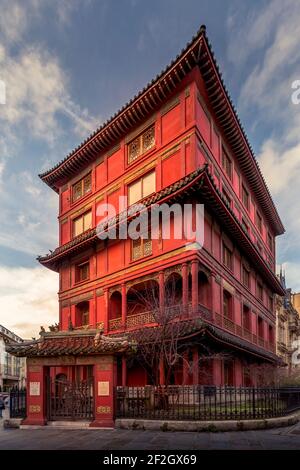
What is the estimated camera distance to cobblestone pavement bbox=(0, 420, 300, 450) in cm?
1056

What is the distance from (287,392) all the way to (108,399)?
7.20 meters

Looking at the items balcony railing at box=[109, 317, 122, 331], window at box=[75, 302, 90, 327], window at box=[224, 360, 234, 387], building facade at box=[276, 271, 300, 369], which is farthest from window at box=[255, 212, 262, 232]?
balcony railing at box=[109, 317, 122, 331]

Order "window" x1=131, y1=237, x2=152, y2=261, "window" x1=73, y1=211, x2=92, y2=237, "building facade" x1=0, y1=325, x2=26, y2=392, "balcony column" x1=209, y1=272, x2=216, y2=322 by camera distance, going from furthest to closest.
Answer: "building facade" x1=0, y1=325, x2=26, y2=392, "window" x1=73, y1=211, x2=92, y2=237, "window" x1=131, y1=237, x2=152, y2=261, "balcony column" x1=209, y1=272, x2=216, y2=322

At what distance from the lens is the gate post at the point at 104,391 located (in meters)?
13.7

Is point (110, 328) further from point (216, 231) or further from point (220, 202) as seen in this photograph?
point (220, 202)

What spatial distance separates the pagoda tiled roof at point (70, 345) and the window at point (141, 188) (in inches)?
516

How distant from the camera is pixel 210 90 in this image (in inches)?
982

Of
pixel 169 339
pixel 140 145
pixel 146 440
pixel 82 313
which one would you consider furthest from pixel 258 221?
pixel 146 440

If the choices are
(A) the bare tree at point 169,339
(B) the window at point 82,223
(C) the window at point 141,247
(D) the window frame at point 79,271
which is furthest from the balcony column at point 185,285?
(B) the window at point 82,223

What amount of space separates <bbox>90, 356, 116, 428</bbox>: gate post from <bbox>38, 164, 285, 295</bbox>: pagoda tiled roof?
10358 millimetres

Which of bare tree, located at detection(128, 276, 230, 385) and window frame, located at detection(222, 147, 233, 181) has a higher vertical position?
window frame, located at detection(222, 147, 233, 181)

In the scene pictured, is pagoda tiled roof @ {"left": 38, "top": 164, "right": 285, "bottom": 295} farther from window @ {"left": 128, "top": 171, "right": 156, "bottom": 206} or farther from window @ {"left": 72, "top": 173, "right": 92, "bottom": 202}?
window @ {"left": 72, "top": 173, "right": 92, "bottom": 202}

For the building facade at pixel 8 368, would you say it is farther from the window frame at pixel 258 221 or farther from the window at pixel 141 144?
the window at pixel 141 144
